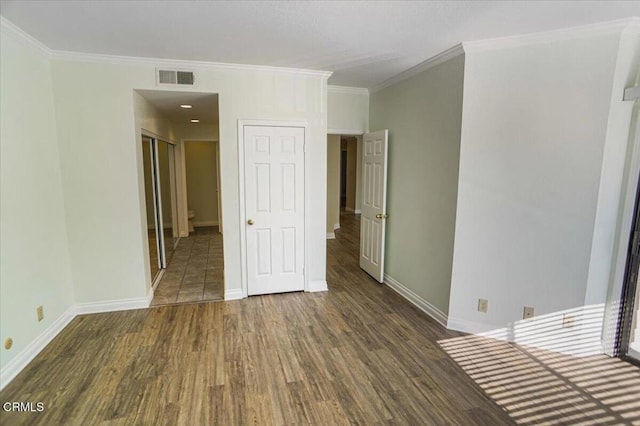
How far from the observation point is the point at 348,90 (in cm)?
471

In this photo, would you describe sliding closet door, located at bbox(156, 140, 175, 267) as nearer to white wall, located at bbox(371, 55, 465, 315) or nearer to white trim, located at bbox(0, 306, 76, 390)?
white trim, located at bbox(0, 306, 76, 390)

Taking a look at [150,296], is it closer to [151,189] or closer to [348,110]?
[151,189]

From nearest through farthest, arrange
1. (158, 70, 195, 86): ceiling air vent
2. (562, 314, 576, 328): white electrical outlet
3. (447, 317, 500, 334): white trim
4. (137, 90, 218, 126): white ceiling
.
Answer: (562, 314, 576, 328): white electrical outlet
(447, 317, 500, 334): white trim
(158, 70, 195, 86): ceiling air vent
(137, 90, 218, 126): white ceiling

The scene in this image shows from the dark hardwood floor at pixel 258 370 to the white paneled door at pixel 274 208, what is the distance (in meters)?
0.46

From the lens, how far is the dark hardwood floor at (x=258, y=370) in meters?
2.18

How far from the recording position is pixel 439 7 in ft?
7.47

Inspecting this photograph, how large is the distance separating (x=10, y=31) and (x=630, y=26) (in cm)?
463

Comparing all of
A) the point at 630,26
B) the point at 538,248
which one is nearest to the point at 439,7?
the point at 630,26

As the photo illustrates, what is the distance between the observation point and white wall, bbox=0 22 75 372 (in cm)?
249

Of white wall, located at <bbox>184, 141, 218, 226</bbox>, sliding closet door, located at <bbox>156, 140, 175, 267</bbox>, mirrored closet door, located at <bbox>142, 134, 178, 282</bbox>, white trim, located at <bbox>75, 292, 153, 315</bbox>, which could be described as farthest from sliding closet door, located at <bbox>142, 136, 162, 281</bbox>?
white wall, located at <bbox>184, 141, 218, 226</bbox>

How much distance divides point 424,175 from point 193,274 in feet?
11.3

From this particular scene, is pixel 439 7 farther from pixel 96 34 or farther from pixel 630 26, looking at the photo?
pixel 96 34

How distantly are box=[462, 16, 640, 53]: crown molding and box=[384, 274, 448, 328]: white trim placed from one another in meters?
2.51

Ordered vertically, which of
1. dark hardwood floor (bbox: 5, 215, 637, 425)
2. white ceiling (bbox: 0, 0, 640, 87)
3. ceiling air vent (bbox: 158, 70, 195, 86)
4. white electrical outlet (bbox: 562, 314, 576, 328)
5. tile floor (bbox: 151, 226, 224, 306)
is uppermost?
white ceiling (bbox: 0, 0, 640, 87)
